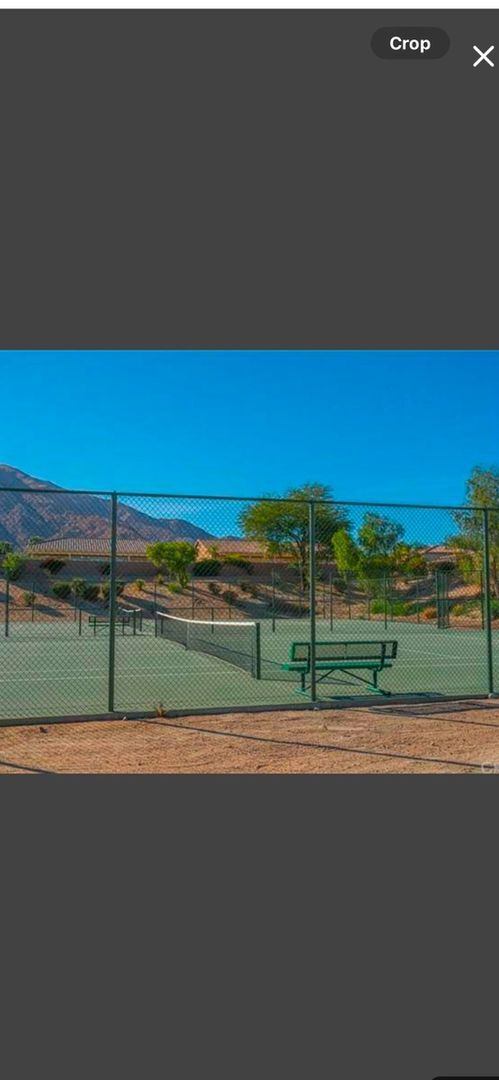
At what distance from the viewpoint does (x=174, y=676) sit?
1306 cm

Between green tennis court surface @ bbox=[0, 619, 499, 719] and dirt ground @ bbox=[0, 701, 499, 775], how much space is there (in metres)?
0.88

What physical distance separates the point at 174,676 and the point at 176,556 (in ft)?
75.2

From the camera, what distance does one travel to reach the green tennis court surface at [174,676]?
1004 centimetres

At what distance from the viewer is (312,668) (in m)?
9.59

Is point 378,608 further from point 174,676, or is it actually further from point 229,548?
point 229,548

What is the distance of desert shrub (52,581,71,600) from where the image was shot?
37812 mm

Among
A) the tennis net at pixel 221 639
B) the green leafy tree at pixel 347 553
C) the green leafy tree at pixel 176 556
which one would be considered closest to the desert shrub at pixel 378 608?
Result: the green leafy tree at pixel 347 553

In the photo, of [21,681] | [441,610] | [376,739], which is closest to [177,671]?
[21,681]

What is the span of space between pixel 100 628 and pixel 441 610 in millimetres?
11676

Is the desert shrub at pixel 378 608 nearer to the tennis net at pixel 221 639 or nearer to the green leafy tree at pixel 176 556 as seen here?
the green leafy tree at pixel 176 556

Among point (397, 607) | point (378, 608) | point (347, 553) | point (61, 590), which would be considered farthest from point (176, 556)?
point (397, 607)

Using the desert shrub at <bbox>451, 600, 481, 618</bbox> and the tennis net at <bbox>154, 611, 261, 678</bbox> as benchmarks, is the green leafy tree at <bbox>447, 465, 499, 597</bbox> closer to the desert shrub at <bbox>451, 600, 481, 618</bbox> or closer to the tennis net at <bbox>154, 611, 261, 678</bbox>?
the desert shrub at <bbox>451, 600, 481, 618</bbox>

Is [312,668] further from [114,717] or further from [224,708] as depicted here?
[114,717]

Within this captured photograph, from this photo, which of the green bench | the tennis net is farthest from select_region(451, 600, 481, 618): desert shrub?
the green bench
